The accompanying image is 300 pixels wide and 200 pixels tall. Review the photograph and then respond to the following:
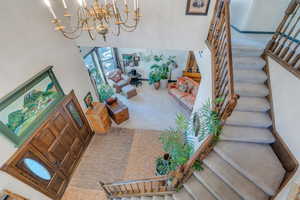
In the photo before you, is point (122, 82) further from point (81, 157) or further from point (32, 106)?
point (32, 106)

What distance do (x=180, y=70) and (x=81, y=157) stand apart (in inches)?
220

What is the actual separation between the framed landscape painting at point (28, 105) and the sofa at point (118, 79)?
3.65 m

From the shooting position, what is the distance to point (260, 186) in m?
2.20

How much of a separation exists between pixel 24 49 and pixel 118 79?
4666 mm

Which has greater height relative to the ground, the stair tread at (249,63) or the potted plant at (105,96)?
the stair tread at (249,63)

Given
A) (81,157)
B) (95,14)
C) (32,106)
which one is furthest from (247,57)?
(81,157)

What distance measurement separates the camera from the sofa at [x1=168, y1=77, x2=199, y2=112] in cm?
577

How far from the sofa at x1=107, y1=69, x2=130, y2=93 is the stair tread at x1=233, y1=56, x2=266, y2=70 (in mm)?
4989

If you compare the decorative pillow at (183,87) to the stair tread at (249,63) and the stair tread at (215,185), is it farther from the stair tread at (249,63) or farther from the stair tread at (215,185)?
the stair tread at (215,185)

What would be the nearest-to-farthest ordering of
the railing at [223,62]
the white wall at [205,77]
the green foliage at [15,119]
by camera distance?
the railing at [223,62] → the green foliage at [15,119] → the white wall at [205,77]

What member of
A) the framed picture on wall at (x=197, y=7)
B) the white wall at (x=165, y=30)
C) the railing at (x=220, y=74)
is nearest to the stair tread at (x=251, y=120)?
the railing at (x=220, y=74)

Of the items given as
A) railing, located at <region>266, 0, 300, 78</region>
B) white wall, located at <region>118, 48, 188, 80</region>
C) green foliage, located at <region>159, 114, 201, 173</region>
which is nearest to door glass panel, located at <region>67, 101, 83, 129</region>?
green foliage, located at <region>159, 114, 201, 173</region>

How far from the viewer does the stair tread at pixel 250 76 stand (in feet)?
9.43

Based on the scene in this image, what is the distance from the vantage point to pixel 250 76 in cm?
289
